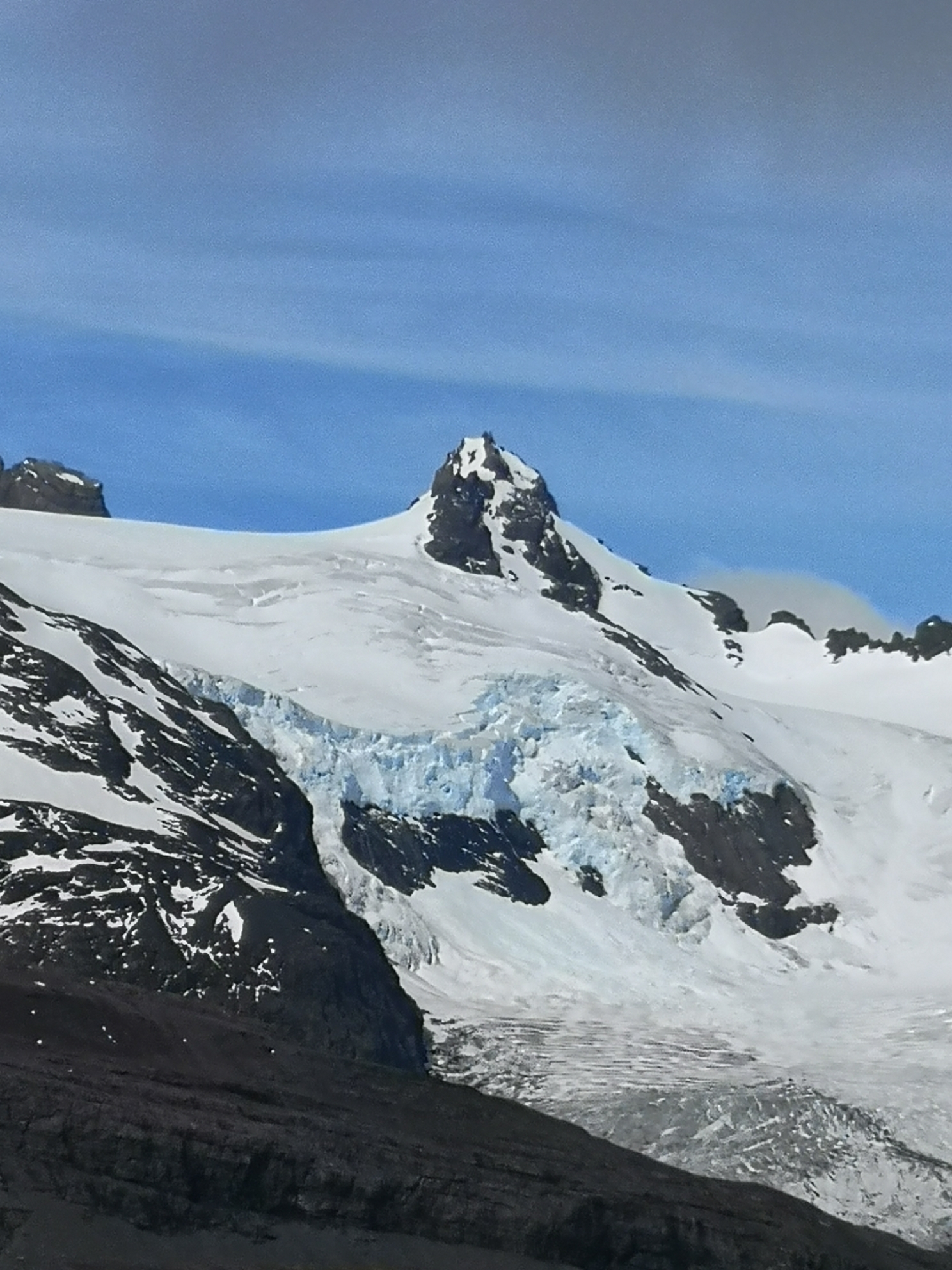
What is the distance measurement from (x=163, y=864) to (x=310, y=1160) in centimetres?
4021

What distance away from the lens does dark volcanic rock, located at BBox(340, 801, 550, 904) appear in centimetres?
19012

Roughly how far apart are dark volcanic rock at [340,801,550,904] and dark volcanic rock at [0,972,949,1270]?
5269 cm

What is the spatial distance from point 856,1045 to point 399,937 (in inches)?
1110

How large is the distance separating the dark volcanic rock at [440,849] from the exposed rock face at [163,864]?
7773 mm

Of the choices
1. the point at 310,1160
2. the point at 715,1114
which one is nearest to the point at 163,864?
the point at 715,1114

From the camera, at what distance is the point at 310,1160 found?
115 m

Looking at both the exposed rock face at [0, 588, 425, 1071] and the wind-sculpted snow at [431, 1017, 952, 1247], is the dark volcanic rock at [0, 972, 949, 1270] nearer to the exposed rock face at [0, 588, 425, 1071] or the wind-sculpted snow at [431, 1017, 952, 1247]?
the wind-sculpted snow at [431, 1017, 952, 1247]

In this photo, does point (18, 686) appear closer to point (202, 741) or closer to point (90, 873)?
point (202, 741)

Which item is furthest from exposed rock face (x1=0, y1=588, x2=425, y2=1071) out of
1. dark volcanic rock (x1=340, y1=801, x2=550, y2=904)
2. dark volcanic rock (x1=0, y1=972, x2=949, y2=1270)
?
dark volcanic rock (x1=0, y1=972, x2=949, y2=1270)

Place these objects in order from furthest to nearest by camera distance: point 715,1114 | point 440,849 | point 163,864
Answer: point 440,849 < point 163,864 < point 715,1114

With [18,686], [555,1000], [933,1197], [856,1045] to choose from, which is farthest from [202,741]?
[933,1197]

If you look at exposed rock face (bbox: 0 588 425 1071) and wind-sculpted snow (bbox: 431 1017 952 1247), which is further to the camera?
exposed rock face (bbox: 0 588 425 1071)

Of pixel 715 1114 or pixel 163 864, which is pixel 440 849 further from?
pixel 715 1114

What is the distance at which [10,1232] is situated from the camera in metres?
103
